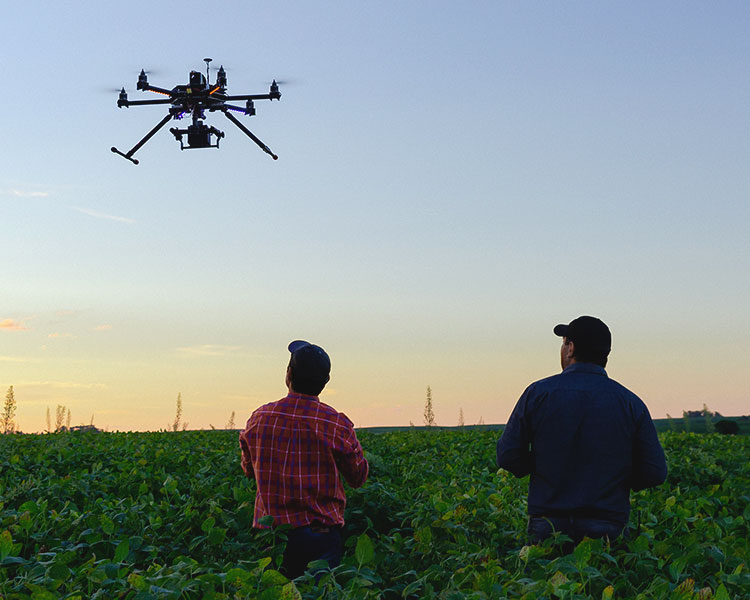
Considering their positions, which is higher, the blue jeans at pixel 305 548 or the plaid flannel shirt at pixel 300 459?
the plaid flannel shirt at pixel 300 459

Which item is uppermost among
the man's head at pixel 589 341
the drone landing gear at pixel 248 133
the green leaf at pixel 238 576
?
the drone landing gear at pixel 248 133

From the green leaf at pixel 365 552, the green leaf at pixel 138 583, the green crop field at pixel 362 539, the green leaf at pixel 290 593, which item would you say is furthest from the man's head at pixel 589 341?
the green leaf at pixel 138 583

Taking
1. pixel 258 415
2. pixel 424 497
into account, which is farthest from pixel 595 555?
pixel 424 497

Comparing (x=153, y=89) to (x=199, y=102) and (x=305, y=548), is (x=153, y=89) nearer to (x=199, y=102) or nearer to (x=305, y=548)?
(x=199, y=102)

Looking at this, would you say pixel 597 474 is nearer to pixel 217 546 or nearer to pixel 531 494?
pixel 531 494

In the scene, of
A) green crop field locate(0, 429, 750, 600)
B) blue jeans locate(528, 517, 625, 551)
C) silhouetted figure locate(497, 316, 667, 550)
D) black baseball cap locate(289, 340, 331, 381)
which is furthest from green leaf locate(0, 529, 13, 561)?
blue jeans locate(528, 517, 625, 551)

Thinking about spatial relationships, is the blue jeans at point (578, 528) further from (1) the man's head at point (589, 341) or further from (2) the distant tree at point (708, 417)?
(2) the distant tree at point (708, 417)

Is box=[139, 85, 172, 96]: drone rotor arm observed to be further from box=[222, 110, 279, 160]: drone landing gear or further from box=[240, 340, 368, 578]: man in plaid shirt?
box=[240, 340, 368, 578]: man in plaid shirt
